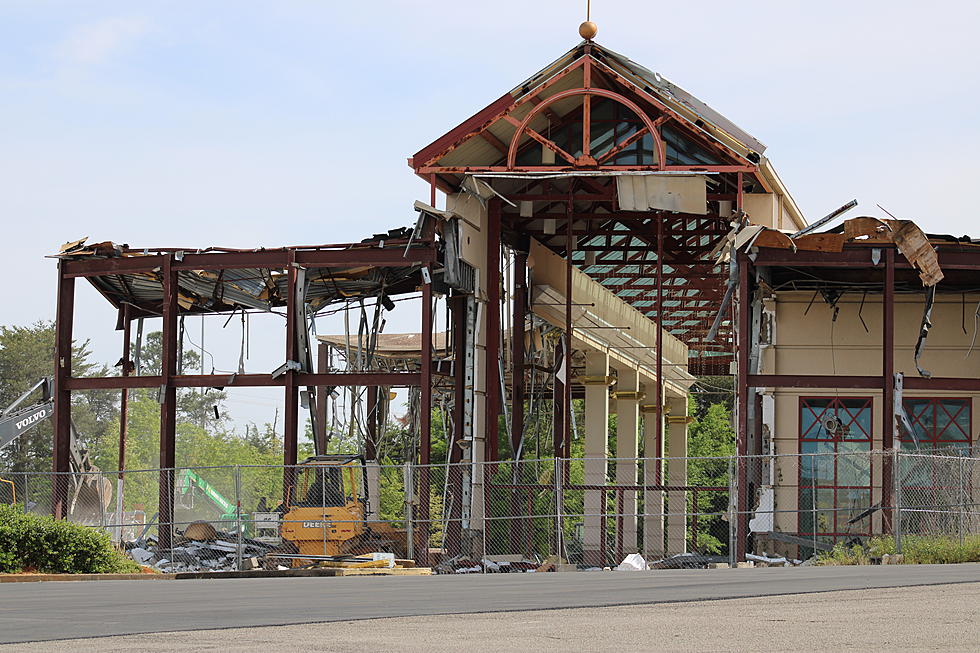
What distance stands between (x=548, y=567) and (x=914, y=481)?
803 centimetres

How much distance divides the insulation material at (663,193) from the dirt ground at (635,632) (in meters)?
21.0

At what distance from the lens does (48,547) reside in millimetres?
25438

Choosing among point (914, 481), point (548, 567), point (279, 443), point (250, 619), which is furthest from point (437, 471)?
point (279, 443)

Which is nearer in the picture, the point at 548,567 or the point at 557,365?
the point at 548,567

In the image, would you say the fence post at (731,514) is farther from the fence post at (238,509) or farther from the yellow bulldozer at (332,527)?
the fence post at (238,509)

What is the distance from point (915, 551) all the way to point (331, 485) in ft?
40.6

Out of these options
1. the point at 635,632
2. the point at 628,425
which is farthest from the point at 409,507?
the point at 635,632

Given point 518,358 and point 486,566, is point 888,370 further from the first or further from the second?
point 518,358

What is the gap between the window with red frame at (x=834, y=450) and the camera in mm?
34219

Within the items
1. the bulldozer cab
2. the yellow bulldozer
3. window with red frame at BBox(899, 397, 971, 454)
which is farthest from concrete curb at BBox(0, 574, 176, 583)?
window with red frame at BBox(899, 397, 971, 454)

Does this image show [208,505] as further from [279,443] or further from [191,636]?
[191,636]

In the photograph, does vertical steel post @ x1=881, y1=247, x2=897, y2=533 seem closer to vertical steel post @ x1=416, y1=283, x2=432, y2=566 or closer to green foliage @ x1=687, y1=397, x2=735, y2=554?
vertical steel post @ x1=416, y1=283, x2=432, y2=566

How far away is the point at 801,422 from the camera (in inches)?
1410

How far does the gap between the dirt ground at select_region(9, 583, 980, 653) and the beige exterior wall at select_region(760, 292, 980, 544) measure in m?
23.1
